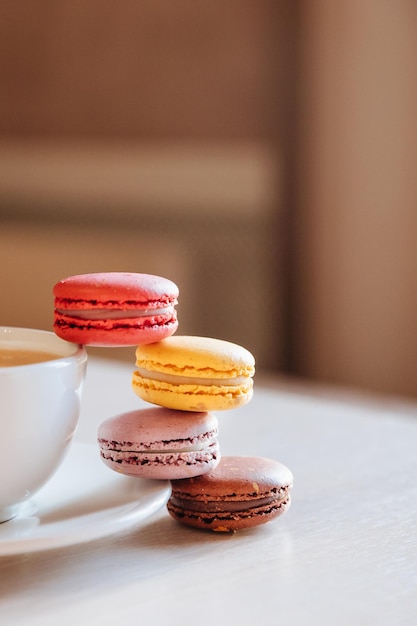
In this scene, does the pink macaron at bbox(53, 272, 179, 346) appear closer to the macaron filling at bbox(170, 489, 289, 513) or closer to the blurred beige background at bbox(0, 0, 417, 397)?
the macaron filling at bbox(170, 489, 289, 513)

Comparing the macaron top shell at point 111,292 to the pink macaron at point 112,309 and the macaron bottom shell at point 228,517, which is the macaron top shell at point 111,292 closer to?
the pink macaron at point 112,309

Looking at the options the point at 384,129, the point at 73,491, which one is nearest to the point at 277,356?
the point at 384,129

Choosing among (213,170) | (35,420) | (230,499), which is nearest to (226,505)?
(230,499)

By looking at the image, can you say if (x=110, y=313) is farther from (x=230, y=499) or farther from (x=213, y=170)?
(x=213, y=170)

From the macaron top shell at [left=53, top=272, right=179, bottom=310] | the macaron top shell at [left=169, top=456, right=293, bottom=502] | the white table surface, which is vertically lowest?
the white table surface

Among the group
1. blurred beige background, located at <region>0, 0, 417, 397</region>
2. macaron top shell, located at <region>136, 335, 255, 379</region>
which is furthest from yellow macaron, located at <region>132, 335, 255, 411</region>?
blurred beige background, located at <region>0, 0, 417, 397</region>

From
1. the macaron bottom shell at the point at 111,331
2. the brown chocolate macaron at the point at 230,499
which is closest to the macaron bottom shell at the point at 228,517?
the brown chocolate macaron at the point at 230,499
